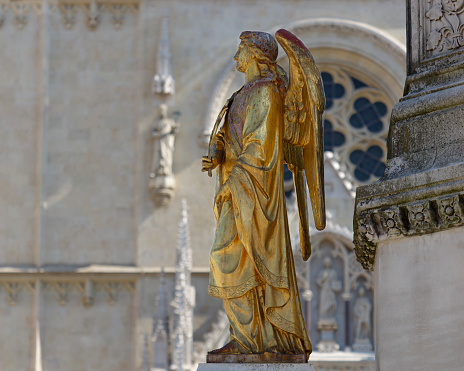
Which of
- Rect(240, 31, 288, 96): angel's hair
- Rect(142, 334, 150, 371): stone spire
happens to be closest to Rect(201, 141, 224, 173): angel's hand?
Rect(240, 31, 288, 96): angel's hair

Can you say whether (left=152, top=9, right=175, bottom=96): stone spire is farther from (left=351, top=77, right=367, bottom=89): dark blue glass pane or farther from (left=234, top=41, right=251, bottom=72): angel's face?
(left=234, top=41, right=251, bottom=72): angel's face

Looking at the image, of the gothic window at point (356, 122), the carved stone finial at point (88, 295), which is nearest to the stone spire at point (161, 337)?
the carved stone finial at point (88, 295)

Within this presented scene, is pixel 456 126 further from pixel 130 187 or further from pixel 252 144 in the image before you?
pixel 130 187

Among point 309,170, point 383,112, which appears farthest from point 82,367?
point 309,170

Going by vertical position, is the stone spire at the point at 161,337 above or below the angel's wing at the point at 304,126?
above

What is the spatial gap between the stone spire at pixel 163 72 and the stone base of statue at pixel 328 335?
17.1 ft

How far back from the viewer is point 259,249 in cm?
688

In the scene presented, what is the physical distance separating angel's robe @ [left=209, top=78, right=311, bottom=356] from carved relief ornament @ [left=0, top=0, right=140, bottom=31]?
1546 centimetres

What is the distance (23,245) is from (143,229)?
2368 mm

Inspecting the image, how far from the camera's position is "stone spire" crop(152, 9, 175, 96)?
2134 cm

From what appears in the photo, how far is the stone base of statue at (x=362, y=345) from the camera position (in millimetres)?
19750

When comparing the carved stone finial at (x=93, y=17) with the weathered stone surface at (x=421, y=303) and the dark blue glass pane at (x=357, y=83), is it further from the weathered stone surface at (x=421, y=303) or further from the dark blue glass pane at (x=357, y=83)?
the weathered stone surface at (x=421, y=303)

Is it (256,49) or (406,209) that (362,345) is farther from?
(406,209)

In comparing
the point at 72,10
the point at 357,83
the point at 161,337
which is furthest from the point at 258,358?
the point at 72,10
